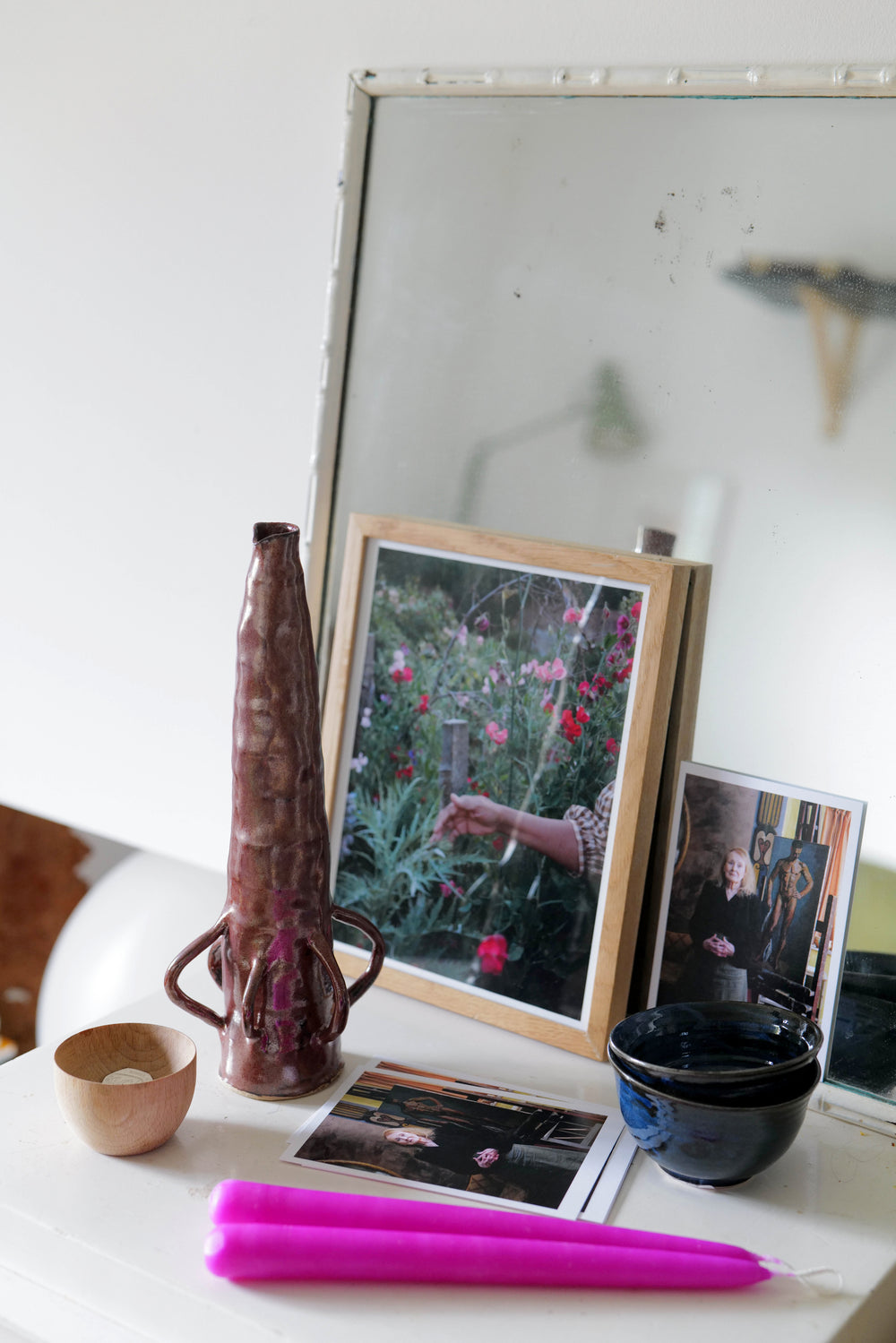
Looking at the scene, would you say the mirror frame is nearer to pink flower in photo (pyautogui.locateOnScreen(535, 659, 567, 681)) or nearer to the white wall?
the white wall

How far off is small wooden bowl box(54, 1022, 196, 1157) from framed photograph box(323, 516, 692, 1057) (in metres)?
0.22

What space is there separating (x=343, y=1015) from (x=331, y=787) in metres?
0.22

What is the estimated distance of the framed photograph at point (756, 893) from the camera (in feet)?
2.42

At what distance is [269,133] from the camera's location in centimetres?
95

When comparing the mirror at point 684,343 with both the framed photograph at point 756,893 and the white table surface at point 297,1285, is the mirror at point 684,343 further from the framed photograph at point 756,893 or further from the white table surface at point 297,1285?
the white table surface at point 297,1285

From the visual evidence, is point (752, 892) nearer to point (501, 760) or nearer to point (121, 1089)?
point (501, 760)

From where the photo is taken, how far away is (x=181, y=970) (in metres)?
0.71

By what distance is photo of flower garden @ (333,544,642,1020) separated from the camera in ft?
2.64

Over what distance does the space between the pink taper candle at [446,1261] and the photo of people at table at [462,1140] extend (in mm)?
52

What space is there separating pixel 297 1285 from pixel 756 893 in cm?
38

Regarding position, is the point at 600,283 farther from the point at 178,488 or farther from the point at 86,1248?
the point at 86,1248

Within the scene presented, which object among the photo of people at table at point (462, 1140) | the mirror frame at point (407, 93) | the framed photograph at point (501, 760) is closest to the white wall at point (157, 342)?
the mirror frame at point (407, 93)

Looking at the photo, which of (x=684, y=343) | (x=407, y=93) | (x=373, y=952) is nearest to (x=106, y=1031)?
(x=373, y=952)

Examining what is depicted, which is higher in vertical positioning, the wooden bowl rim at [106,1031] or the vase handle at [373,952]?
the vase handle at [373,952]
